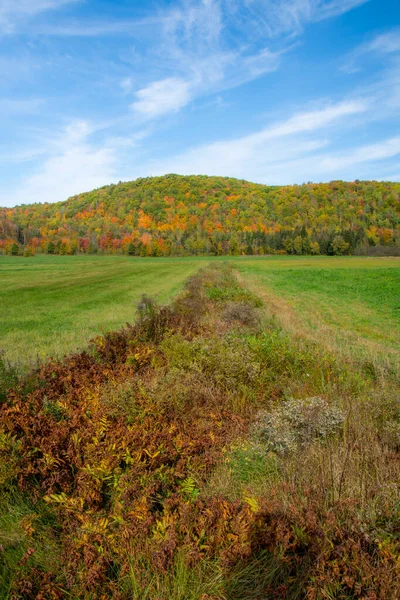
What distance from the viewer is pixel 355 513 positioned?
2.60 m

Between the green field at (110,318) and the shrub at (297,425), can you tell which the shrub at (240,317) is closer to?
the green field at (110,318)

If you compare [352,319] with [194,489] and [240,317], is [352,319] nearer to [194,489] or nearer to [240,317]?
[240,317]

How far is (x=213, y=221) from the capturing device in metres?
165

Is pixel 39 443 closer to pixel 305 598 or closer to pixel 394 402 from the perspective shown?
pixel 305 598

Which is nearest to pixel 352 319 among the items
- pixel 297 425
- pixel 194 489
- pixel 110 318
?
pixel 110 318

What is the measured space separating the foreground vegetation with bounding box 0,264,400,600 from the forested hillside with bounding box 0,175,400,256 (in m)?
127

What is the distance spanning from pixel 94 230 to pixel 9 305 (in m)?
141

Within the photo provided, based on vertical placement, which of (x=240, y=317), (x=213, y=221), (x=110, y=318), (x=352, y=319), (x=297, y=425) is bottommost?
(x=352, y=319)

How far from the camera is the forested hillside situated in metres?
136

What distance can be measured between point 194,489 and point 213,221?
166321mm

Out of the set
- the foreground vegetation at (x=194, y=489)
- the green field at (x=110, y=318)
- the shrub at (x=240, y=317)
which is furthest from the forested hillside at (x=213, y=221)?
the foreground vegetation at (x=194, y=489)

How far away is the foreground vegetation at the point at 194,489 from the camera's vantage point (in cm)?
224

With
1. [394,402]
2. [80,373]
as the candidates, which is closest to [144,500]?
[80,373]

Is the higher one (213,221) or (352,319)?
(213,221)
